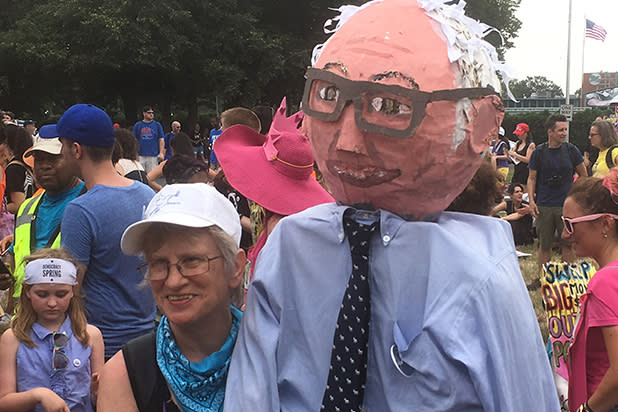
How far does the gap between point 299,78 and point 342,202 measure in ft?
74.9

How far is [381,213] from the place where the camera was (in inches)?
70.3

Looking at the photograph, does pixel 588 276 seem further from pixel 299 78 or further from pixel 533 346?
pixel 299 78

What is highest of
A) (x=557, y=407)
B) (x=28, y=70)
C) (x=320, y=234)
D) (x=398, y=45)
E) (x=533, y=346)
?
(x=398, y=45)

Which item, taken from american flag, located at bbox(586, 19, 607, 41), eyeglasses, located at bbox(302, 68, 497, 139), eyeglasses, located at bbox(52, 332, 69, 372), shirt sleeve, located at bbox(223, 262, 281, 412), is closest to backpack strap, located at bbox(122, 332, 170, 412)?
shirt sleeve, located at bbox(223, 262, 281, 412)

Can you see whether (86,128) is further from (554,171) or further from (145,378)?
(554,171)

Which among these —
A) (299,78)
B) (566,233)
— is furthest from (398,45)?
(299,78)

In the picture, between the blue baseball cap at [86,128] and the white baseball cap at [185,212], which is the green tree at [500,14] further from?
the white baseball cap at [185,212]

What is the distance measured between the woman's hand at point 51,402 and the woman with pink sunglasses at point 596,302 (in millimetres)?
2252

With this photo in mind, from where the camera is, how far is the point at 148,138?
13453mm

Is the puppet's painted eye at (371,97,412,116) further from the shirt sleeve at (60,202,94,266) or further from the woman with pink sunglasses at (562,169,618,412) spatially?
the shirt sleeve at (60,202,94,266)

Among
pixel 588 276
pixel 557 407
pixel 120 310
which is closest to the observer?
pixel 557 407

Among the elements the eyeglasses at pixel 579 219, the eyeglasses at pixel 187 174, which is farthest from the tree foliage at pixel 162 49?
the eyeglasses at pixel 579 219

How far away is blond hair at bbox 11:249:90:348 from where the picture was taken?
9.82ft

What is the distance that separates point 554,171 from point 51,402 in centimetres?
663
